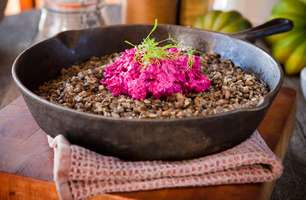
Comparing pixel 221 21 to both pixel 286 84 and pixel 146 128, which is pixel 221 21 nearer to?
pixel 286 84

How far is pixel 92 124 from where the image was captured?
1.46 ft

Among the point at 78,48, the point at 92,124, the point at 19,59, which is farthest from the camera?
the point at 78,48

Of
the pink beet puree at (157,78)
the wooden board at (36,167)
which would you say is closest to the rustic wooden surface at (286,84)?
the wooden board at (36,167)

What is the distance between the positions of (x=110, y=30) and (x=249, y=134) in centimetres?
31

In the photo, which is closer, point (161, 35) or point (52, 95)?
point (52, 95)

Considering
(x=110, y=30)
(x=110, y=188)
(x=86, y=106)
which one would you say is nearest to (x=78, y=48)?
(x=110, y=30)

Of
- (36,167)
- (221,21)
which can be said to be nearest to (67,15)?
(221,21)

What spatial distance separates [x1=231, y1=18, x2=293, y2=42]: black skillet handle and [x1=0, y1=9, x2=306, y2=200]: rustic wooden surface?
0.19 metres

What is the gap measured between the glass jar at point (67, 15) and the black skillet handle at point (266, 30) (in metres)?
0.42

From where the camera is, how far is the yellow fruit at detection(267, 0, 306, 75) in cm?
103

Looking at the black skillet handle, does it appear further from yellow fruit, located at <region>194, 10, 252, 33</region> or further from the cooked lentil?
yellow fruit, located at <region>194, 10, 252, 33</region>

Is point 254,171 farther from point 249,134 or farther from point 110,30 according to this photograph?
point 110,30

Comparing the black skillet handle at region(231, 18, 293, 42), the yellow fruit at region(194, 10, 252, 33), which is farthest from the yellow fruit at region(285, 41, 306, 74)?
the black skillet handle at region(231, 18, 293, 42)

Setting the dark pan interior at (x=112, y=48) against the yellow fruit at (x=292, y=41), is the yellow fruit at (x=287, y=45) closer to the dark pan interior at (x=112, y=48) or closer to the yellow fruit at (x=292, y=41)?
the yellow fruit at (x=292, y=41)
